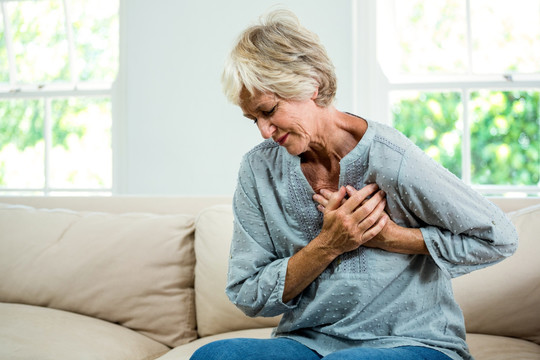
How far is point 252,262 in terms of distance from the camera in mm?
1547

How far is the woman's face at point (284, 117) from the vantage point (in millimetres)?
1442

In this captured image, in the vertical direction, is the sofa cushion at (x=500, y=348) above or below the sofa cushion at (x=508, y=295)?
below

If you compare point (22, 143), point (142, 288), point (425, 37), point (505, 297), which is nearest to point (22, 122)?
point (22, 143)

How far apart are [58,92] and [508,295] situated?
115 inches

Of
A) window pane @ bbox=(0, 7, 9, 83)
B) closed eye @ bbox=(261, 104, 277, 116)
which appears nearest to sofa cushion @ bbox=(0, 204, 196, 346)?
closed eye @ bbox=(261, 104, 277, 116)

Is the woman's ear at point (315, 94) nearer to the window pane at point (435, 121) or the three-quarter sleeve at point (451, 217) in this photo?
the three-quarter sleeve at point (451, 217)

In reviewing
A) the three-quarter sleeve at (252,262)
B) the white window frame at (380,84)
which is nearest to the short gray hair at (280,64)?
the three-quarter sleeve at (252,262)

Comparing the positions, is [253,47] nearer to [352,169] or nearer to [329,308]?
[352,169]

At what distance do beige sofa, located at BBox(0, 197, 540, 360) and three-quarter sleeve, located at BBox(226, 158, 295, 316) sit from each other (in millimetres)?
536

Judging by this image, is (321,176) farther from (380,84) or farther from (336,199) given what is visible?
(380,84)

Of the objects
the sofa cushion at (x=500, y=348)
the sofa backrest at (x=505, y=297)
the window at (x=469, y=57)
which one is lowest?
the sofa cushion at (x=500, y=348)

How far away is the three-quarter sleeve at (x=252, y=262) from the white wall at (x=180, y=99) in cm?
154

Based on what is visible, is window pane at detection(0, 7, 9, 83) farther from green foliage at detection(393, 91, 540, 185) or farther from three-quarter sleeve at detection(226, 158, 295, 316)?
three-quarter sleeve at detection(226, 158, 295, 316)

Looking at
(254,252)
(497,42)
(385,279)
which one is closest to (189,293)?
(254,252)
